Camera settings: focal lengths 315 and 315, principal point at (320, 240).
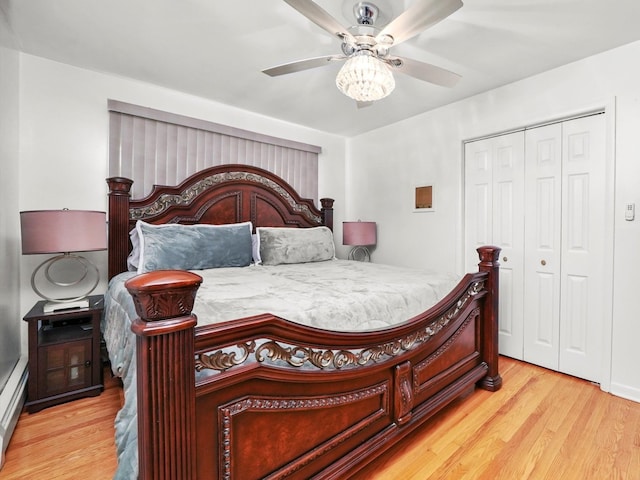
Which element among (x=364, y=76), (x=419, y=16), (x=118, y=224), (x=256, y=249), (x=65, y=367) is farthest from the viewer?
(x=256, y=249)

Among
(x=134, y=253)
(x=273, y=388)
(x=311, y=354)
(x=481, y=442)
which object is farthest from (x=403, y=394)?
(x=134, y=253)

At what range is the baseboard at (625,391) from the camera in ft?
6.86

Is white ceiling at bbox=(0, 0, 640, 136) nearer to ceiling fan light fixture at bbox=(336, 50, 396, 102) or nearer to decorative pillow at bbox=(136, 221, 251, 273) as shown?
ceiling fan light fixture at bbox=(336, 50, 396, 102)

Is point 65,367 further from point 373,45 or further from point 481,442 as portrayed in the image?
point 373,45

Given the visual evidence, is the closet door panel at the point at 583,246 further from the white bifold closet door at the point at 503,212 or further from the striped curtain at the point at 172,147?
the striped curtain at the point at 172,147

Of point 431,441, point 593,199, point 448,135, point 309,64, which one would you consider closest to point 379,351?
point 431,441

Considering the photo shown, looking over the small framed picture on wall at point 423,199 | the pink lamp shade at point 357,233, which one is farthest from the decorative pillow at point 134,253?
the small framed picture on wall at point 423,199

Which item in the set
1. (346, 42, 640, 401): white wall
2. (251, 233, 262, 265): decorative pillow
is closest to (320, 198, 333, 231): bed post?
(346, 42, 640, 401): white wall

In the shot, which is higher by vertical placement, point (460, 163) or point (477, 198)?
point (460, 163)

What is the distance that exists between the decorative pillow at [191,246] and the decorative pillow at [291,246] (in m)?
0.18

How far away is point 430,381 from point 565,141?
2143 mm

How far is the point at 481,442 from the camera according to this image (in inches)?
65.7

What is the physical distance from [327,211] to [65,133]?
257 cm

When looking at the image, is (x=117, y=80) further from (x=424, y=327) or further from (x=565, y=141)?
(x=565, y=141)
